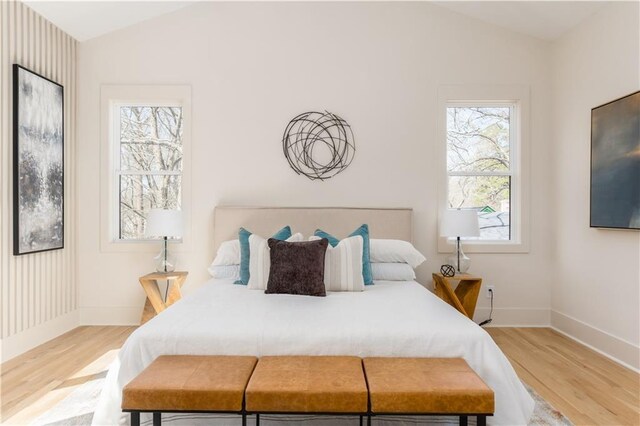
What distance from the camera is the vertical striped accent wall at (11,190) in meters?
3.22

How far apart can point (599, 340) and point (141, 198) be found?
420 centimetres

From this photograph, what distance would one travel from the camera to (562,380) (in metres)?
2.82

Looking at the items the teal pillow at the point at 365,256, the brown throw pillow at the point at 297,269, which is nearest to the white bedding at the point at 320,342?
the brown throw pillow at the point at 297,269

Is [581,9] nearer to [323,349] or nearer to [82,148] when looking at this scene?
[323,349]

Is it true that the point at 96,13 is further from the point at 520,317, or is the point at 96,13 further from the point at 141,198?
the point at 520,317

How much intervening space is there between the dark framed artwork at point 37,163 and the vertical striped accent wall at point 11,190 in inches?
2.0

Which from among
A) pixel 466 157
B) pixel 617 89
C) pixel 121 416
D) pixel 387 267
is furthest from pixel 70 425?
pixel 617 89

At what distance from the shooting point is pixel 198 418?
6.97 ft

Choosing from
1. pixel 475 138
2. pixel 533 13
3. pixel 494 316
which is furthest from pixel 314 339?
pixel 533 13

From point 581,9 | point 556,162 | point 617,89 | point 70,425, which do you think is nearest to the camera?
point 70,425

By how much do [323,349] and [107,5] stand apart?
3500mm

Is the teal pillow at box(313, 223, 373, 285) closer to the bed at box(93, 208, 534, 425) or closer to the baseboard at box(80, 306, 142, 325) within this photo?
the bed at box(93, 208, 534, 425)

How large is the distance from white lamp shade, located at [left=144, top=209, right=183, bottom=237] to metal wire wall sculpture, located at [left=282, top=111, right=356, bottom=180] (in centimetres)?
120

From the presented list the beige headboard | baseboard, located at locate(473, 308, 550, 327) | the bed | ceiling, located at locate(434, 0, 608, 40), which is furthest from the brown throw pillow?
ceiling, located at locate(434, 0, 608, 40)
